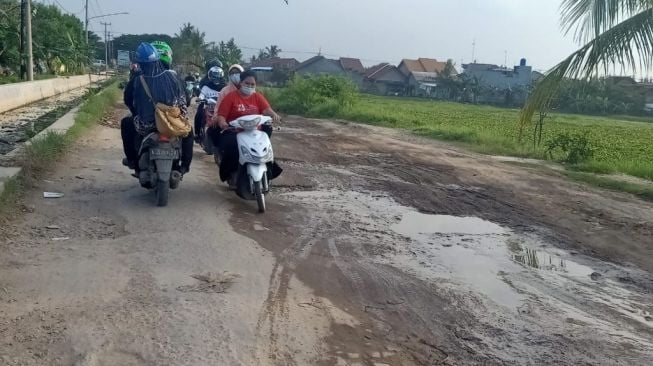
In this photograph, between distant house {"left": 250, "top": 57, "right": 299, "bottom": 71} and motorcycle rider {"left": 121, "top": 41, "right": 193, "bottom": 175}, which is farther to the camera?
distant house {"left": 250, "top": 57, "right": 299, "bottom": 71}

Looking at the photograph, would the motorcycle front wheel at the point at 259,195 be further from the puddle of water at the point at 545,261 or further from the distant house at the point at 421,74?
the distant house at the point at 421,74

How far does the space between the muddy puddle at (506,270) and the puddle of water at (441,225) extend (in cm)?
1

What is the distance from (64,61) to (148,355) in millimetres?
46032

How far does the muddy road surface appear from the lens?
3.62m

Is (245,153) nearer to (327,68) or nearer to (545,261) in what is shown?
(545,261)

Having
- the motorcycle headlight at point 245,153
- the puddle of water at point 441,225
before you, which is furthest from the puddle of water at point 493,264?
the motorcycle headlight at point 245,153

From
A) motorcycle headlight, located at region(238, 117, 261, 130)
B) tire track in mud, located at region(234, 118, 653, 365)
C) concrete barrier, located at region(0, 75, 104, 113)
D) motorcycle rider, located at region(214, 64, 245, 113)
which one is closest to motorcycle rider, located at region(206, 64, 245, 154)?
motorcycle rider, located at region(214, 64, 245, 113)

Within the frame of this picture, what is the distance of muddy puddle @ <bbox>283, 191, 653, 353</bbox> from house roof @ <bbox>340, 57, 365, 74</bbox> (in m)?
73.1

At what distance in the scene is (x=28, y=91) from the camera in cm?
2308

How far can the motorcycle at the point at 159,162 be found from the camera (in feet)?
22.0

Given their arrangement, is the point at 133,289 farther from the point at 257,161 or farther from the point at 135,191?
the point at 135,191

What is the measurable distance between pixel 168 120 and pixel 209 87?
4024 mm

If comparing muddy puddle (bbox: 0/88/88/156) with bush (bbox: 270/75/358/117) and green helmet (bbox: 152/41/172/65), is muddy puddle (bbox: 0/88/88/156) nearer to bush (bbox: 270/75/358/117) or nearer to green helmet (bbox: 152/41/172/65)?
green helmet (bbox: 152/41/172/65)

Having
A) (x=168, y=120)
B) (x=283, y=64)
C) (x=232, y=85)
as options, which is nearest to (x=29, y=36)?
(x=232, y=85)
